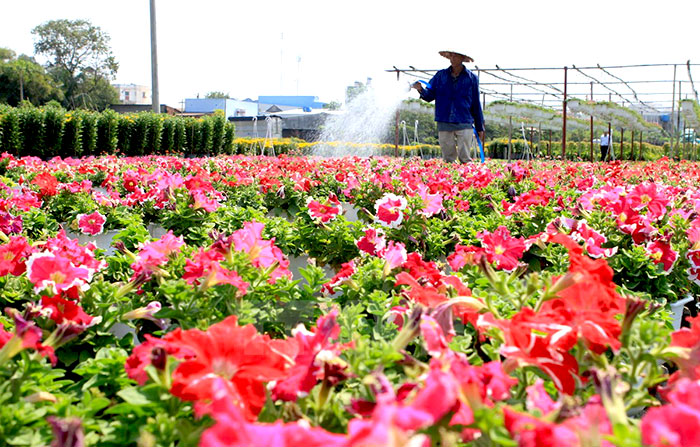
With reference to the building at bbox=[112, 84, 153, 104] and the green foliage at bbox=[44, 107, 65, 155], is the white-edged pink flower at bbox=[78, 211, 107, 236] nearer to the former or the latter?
the green foliage at bbox=[44, 107, 65, 155]

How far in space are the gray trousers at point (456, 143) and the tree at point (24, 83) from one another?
51.1 m

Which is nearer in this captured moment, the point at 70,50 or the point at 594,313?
the point at 594,313

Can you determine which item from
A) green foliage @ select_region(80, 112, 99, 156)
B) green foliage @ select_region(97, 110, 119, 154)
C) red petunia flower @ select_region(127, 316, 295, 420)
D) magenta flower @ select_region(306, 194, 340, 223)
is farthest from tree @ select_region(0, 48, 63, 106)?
red petunia flower @ select_region(127, 316, 295, 420)

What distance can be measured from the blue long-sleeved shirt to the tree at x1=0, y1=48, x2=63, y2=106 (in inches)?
2018

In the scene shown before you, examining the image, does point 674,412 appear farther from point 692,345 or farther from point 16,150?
point 16,150

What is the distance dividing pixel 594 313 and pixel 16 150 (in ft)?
47.5

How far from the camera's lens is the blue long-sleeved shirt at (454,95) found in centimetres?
727

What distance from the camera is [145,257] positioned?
158cm

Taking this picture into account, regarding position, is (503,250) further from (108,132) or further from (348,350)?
(108,132)

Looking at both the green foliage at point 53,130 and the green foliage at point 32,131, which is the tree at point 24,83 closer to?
the green foliage at point 53,130

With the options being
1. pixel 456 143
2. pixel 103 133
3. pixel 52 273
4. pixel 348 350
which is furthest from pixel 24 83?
pixel 348 350

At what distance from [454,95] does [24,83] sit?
5404 centimetres

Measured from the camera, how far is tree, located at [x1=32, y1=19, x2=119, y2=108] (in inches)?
2207

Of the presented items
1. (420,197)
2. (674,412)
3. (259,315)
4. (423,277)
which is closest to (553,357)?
(674,412)
